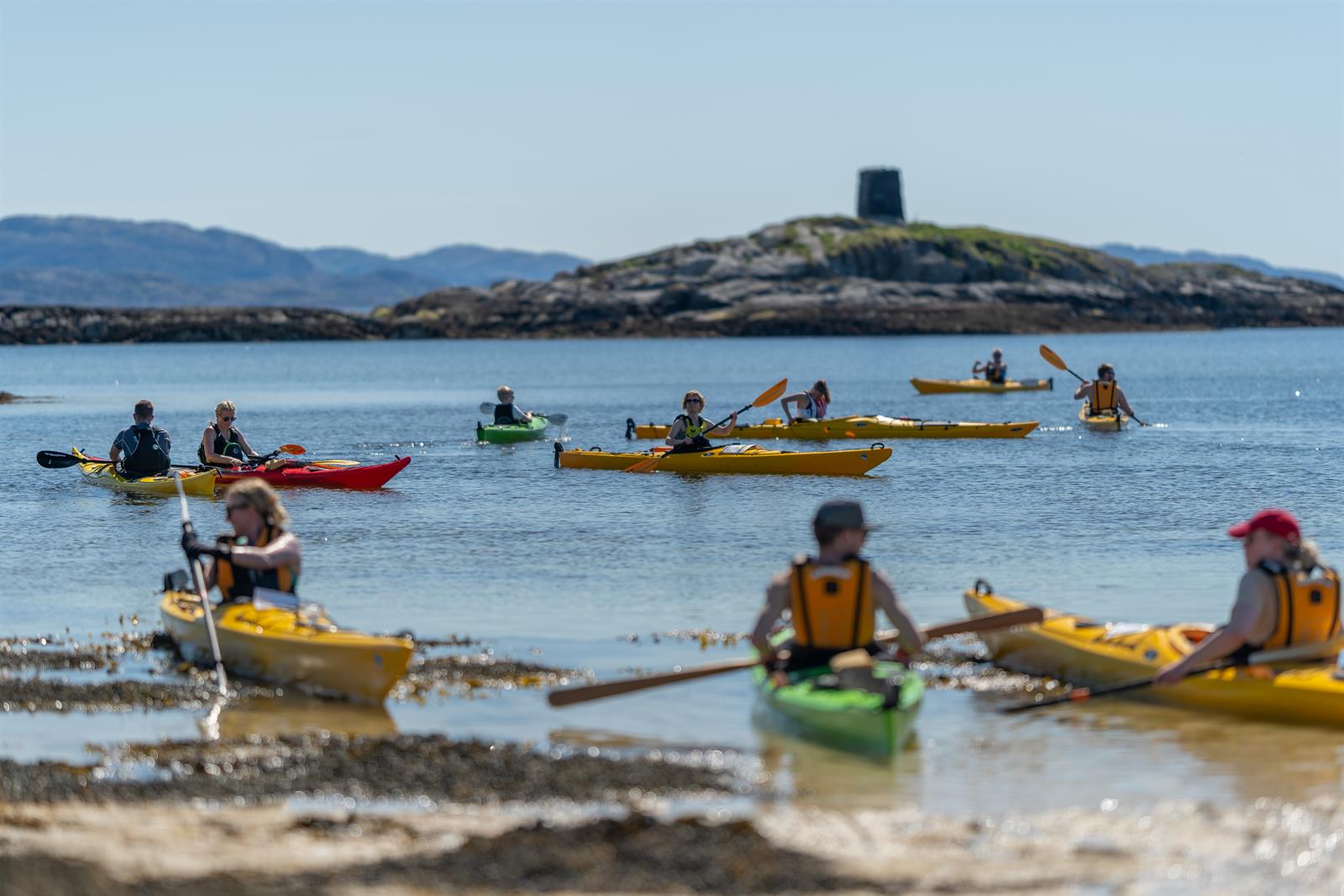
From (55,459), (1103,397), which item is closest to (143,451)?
(55,459)

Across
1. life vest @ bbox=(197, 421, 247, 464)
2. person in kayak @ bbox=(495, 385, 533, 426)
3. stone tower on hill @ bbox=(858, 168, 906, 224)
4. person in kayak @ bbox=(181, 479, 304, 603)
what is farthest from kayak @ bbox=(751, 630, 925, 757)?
stone tower on hill @ bbox=(858, 168, 906, 224)

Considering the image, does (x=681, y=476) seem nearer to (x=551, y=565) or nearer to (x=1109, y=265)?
(x=551, y=565)

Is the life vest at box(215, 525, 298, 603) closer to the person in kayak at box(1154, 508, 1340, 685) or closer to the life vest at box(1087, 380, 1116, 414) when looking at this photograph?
the person in kayak at box(1154, 508, 1340, 685)

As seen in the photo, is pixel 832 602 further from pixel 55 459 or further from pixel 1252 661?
pixel 55 459

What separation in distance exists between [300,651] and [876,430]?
25.9 m

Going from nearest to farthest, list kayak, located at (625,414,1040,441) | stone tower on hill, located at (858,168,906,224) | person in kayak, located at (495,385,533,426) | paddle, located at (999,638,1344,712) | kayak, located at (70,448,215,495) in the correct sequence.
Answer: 1. paddle, located at (999,638,1344,712)
2. kayak, located at (70,448,215,495)
3. kayak, located at (625,414,1040,441)
4. person in kayak, located at (495,385,533,426)
5. stone tower on hill, located at (858,168,906,224)

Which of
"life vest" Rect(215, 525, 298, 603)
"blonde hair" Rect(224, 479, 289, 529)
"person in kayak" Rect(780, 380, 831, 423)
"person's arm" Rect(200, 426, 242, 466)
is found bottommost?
"life vest" Rect(215, 525, 298, 603)

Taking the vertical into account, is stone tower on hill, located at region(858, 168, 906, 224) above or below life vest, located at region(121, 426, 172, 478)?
above

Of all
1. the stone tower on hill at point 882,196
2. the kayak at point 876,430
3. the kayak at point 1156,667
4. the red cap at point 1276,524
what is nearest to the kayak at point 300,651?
the kayak at point 1156,667

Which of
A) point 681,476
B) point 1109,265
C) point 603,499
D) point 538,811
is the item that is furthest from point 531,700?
point 1109,265

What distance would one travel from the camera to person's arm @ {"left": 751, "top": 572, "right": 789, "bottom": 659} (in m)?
10.7

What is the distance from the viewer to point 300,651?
12078 mm

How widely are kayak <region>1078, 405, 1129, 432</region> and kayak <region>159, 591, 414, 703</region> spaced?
29.3m

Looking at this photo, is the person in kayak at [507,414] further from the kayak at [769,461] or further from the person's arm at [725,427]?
the person's arm at [725,427]
